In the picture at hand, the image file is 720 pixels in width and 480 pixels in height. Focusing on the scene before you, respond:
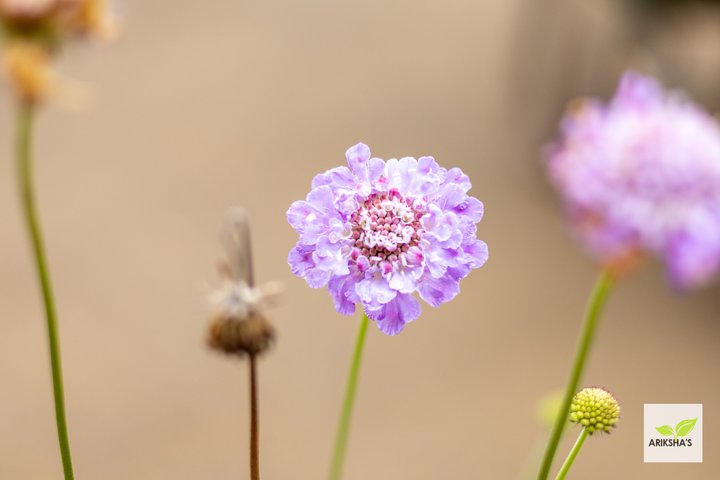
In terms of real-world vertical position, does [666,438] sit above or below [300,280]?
below

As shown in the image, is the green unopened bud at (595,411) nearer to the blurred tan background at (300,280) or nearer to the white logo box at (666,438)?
the white logo box at (666,438)

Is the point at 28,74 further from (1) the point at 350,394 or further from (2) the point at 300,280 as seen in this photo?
(2) the point at 300,280

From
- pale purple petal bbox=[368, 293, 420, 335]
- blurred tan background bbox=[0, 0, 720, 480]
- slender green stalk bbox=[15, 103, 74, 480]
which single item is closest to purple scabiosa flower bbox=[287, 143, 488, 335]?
pale purple petal bbox=[368, 293, 420, 335]

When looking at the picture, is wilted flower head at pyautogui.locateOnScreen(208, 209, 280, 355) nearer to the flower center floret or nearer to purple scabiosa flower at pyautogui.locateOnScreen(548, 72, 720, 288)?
the flower center floret

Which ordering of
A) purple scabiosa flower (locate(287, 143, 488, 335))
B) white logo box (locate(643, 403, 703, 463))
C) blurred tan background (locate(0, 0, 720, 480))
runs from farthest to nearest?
blurred tan background (locate(0, 0, 720, 480))
white logo box (locate(643, 403, 703, 463))
purple scabiosa flower (locate(287, 143, 488, 335))

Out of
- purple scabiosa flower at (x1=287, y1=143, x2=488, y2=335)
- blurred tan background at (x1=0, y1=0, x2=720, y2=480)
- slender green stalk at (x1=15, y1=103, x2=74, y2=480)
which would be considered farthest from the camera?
blurred tan background at (x1=0, y1=0, x2=720, y2=480)

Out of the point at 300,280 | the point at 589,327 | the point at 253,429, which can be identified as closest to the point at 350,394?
the point at 253,429

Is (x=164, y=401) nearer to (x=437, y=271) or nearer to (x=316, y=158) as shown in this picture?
(x=316, y=158)
